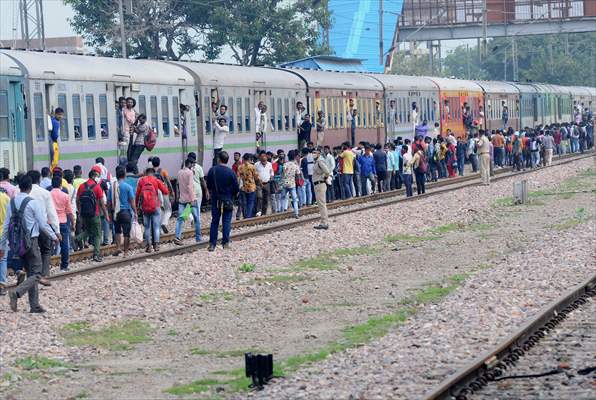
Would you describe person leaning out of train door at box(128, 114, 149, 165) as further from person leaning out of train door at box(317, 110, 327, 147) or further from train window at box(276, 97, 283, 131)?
person leaning out of train door at box(317, 110, 327, 147)

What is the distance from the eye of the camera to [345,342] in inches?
547

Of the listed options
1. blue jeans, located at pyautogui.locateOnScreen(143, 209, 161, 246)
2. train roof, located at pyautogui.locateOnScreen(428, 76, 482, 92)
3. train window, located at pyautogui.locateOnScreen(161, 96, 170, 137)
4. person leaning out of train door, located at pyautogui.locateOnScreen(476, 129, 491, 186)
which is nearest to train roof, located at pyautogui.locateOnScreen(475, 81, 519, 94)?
train roof, located at pyautogui.locateOnScreen(428, 76, 482, 92)

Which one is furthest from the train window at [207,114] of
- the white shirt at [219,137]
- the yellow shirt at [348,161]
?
the yellow shirt at [348,161]

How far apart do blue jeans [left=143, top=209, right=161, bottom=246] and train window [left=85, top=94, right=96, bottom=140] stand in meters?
4.00

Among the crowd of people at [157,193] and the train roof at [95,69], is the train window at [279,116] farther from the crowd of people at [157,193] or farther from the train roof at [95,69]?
the train roof at [95,69]

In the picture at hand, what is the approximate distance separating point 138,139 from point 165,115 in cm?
227

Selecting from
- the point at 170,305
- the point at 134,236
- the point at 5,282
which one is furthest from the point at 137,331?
the point at 134,236

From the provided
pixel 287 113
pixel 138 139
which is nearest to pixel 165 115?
pixel 138 139

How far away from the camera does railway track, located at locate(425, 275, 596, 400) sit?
1078 centimetres

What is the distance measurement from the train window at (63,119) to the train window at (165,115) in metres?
4.58

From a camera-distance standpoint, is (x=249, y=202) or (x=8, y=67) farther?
(x=249, y=202)

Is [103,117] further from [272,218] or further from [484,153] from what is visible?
[484,153]

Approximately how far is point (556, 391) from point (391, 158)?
1084 inches

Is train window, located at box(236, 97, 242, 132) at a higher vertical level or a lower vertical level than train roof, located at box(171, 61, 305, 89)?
lower
